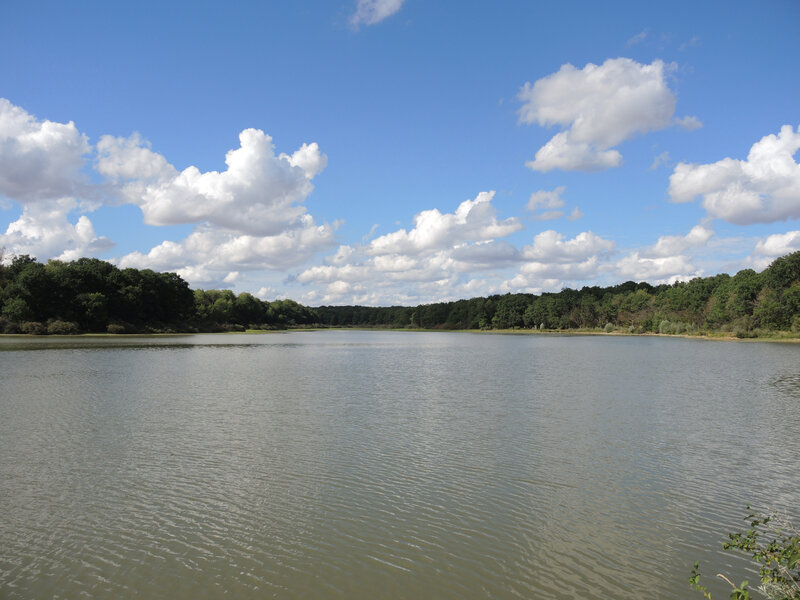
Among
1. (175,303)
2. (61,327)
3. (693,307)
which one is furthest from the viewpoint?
(693,307)

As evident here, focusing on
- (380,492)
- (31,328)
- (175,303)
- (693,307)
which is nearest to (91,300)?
(31,328)

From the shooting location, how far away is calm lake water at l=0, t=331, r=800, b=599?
25.2 ft

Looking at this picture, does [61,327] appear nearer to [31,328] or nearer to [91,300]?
[31,328]

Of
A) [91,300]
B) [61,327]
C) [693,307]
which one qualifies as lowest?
[61,327]

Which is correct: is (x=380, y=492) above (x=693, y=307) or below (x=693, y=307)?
below

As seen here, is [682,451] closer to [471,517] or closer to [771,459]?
[771,459]

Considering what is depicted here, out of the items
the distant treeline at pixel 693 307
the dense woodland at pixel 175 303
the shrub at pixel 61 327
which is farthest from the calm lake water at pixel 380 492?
the distant treeline at pixel 693 307

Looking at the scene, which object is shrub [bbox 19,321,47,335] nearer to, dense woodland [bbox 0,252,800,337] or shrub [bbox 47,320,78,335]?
dense woodland [bbox 0,252,800,337]

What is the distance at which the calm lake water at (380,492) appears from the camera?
7680 millimetres

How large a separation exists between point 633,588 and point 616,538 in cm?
170

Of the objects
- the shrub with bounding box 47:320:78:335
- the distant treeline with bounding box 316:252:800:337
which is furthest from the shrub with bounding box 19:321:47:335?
the distant treeline with bounding box 316:252:800:337

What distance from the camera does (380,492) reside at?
11273 mm

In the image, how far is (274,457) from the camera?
1388cm

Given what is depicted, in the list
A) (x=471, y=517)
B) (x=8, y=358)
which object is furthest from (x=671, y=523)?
(x=8, y=358)
